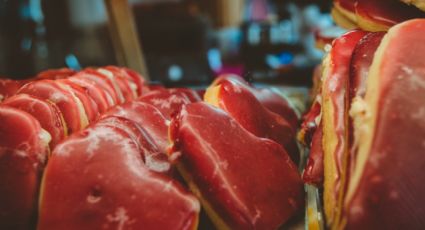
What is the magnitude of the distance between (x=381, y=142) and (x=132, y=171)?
0.84 metres

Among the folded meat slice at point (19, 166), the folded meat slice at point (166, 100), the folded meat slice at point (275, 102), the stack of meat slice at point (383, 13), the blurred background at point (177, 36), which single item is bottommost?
the blurred background at point (177, 36)

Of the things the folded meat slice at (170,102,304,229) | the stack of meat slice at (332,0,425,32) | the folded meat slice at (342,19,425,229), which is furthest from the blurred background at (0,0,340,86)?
the folded meat slice at (342,19,425,229)

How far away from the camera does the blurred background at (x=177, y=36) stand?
6.57 metres

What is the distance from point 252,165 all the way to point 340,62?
559 mm

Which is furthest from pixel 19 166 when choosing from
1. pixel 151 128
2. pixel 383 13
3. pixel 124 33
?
pixel 124 33

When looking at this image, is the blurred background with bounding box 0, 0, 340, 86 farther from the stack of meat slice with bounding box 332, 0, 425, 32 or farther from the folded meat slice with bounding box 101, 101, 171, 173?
the folded meat slice with bounding box 101, 101, 171, 173

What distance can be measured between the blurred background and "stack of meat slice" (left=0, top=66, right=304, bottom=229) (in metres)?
3.23

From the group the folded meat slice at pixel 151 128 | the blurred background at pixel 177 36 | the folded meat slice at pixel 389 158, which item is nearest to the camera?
the folded meat slice at pixel 389 158

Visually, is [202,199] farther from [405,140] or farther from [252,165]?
[405,140]

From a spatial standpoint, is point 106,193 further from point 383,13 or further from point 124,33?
point 124,33

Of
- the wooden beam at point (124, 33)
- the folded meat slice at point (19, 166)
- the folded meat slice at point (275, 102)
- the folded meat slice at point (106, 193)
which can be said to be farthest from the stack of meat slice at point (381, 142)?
the wooden beam at point (124, 33)

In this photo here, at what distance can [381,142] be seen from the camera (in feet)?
4.20

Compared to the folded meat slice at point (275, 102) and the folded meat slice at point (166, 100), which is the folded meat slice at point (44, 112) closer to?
the folded meat slice at point (166, 100)

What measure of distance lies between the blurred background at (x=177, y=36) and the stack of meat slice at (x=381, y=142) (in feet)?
10.8
